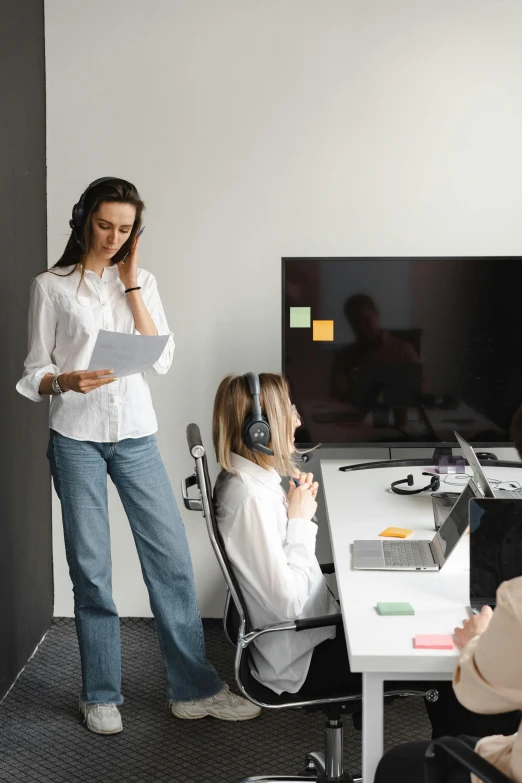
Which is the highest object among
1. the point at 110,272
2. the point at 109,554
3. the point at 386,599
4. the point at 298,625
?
the point at 110,272

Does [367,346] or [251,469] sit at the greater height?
[367,346]

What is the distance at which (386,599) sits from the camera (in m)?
1.83

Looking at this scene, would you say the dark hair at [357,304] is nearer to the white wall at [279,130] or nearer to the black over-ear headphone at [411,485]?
the white wall at [279,130]

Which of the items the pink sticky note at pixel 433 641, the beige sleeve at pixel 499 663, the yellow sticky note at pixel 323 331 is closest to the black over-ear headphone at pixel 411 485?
the yellow sticky note at pixel 323 331

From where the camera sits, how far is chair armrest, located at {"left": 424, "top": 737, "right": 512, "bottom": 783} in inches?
46.5

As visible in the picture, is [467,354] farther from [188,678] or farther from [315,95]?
[188,678]

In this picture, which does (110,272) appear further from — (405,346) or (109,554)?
(405,346)

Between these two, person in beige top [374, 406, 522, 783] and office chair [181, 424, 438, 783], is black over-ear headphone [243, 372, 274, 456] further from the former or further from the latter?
person in beige top [374, 406, 522, 783]

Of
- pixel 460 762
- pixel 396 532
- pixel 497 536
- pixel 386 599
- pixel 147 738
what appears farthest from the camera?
pixel 147 738

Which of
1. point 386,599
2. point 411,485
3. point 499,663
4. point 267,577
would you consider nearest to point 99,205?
point 267,577

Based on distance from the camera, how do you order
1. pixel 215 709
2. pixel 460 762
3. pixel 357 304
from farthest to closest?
pixel 357 304 < pixel 215 709 < pixel 460 762

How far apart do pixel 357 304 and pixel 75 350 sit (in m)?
1.07

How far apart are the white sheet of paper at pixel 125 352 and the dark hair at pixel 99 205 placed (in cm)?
37

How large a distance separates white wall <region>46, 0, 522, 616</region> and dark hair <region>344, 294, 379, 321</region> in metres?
0.34
